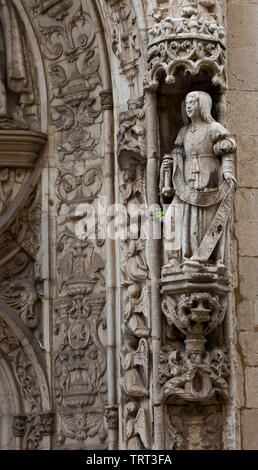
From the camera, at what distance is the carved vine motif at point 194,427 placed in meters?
10.9

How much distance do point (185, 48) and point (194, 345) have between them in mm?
1917

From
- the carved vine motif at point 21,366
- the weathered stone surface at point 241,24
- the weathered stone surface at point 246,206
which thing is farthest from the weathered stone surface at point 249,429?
the weathered stone surface at point 241,24

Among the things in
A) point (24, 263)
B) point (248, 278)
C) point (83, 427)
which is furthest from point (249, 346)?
point (24, 263)

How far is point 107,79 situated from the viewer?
467 inches

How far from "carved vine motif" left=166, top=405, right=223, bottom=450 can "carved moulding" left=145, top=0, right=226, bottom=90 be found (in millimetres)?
2111

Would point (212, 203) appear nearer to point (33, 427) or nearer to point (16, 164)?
point (16, 164)

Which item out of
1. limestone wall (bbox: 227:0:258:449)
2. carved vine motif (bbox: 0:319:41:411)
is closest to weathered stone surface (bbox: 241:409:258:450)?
limestone wall (bbox: 227:0:258:449)

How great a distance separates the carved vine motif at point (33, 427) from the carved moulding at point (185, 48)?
98.4 inches

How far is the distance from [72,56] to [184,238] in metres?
2.02

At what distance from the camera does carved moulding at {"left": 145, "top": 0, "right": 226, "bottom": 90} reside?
11016 mm

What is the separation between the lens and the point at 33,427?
12.0 meters
